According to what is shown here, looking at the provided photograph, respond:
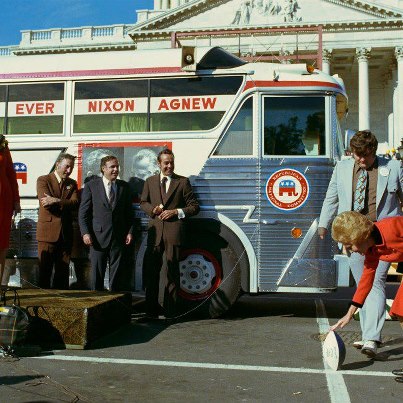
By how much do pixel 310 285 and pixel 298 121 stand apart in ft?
6.21

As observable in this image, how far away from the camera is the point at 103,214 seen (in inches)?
281

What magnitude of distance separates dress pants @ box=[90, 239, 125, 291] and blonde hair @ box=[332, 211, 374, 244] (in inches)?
143

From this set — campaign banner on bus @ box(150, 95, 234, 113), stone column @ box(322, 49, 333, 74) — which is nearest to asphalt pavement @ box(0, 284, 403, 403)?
campaign banner on bus @ box(150, 95, 234, 113)

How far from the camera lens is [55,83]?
25.2 ft

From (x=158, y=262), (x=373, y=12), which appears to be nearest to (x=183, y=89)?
(x=158, y=262)

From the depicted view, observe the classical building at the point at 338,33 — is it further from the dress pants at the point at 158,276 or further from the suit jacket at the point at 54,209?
the dress pants at the point at 158,276

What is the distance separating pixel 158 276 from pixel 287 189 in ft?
5.86

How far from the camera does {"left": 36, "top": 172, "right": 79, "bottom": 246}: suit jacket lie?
7254 mm

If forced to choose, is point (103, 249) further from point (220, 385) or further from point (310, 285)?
point (220, 385)

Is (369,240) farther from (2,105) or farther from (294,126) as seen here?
(2,105)

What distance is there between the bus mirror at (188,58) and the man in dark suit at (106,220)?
1.41m

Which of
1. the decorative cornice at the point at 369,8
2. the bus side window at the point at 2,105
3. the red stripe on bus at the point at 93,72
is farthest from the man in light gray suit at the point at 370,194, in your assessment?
Answer: the decorative cornice at the point at 369,8

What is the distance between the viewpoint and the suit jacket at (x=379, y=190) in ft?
18.5

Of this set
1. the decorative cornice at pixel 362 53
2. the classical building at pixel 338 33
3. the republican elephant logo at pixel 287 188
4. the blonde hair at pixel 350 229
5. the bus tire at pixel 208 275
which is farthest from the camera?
the decorative cornice at pixel 362 53
